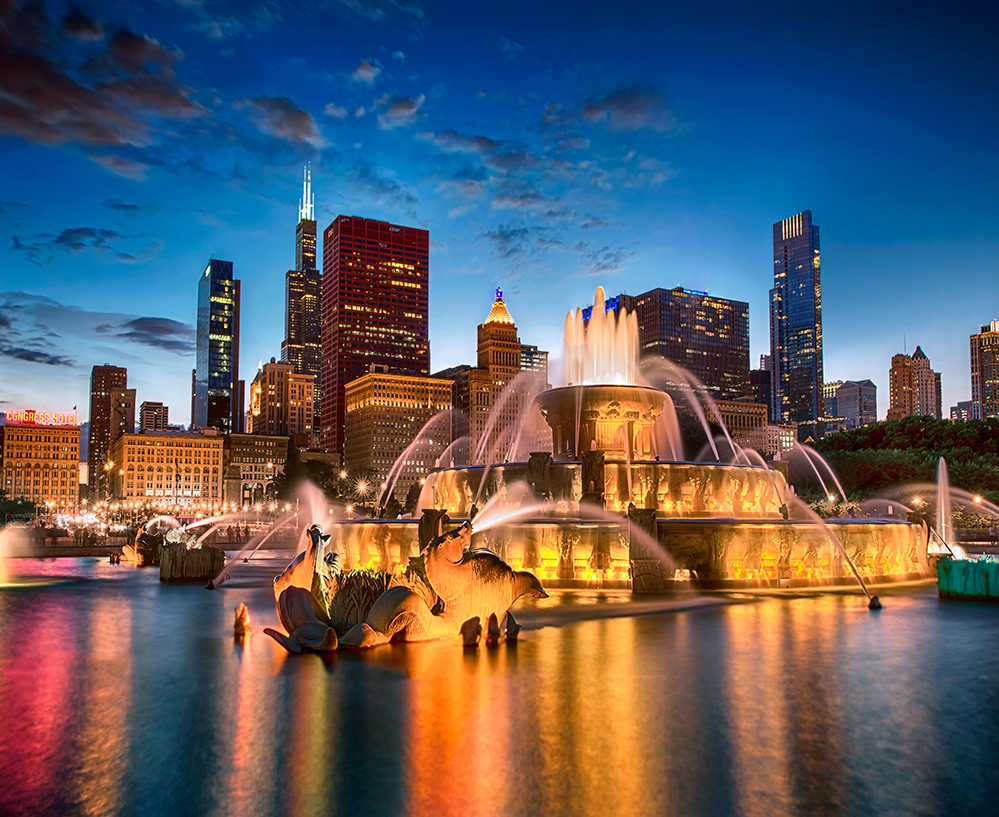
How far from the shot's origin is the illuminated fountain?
24.3 m

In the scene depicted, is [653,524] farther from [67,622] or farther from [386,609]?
[67,622]

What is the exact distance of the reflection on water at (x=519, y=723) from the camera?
299 inches

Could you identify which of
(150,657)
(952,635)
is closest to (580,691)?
(150,657)

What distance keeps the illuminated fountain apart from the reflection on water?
19.0 ft

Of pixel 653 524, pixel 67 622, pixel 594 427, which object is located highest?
pixel 594 427

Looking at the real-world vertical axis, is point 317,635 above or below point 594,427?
below

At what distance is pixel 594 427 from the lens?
3600 centimetres

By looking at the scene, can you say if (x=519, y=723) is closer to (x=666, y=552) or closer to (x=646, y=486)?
(x=666, y=552)

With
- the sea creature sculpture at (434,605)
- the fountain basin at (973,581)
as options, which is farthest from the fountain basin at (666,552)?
the sea creature sculpture at (434,605)

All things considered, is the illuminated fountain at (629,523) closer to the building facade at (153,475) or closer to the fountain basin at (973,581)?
the fountain basin at (973,581)

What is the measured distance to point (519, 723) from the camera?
32.6ft

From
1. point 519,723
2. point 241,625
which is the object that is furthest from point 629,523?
point 519,723

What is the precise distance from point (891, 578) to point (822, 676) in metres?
15.9

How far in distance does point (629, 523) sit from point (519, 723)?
14.7 meters
